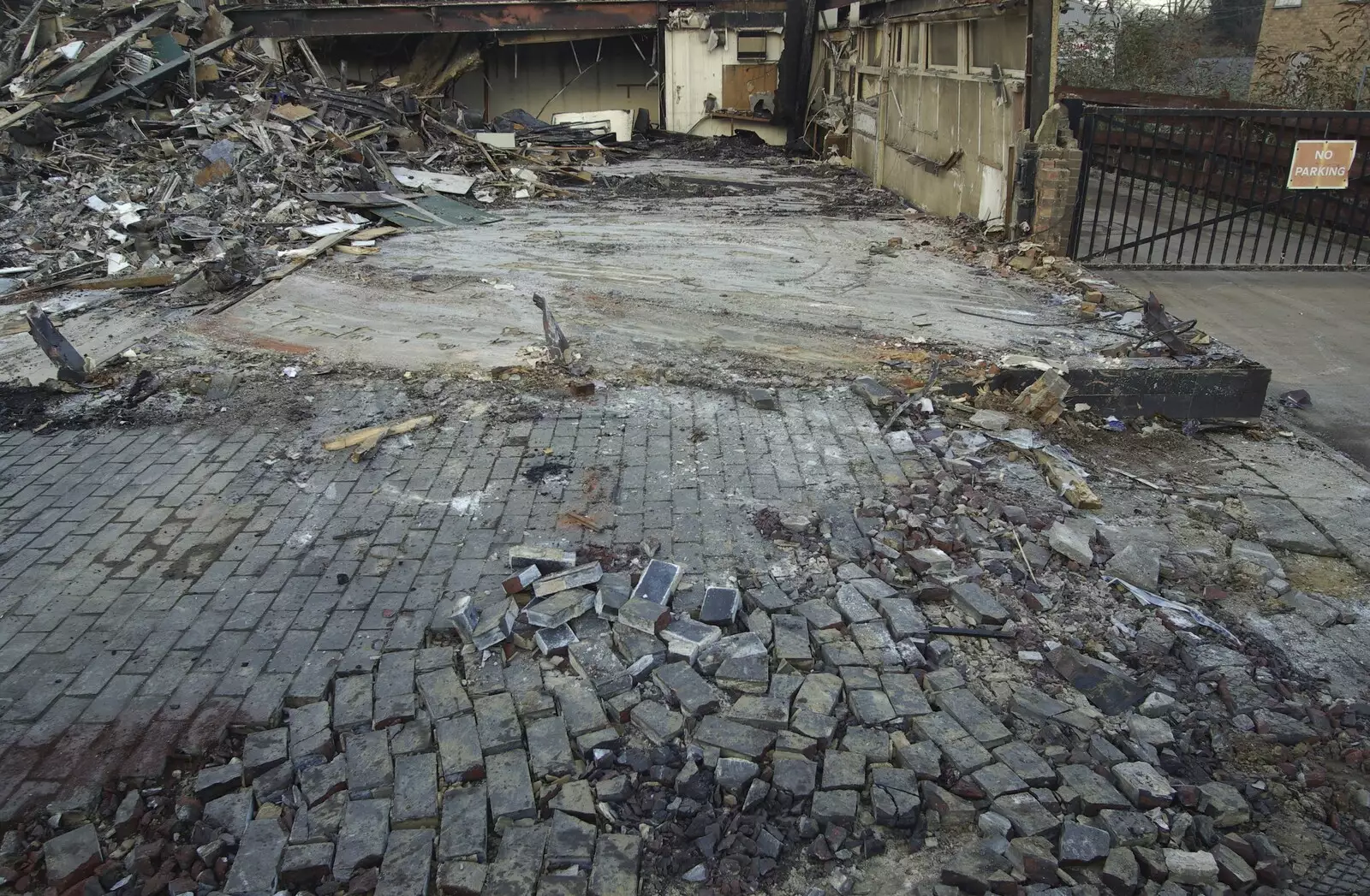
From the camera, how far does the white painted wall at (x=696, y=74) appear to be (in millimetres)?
20766

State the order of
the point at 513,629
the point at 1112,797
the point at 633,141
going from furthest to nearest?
the point at 633,141
the point at 513,629
the point at 1112,797

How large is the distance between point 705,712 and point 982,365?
4.33 metres

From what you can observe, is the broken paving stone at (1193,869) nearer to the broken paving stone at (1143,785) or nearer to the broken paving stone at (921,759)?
the broken paving stone at (1143,785)

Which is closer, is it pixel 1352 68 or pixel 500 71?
pixel 1352 68

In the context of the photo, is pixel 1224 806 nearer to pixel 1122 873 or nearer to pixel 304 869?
pixel 1122 873

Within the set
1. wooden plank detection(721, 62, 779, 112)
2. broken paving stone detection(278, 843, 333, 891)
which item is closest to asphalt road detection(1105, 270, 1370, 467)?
broken paving stone detection(278, 843, 333, 891)

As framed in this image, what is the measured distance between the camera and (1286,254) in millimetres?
10375

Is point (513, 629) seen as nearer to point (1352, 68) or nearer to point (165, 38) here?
point (165, 38)

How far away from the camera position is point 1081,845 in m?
2.98

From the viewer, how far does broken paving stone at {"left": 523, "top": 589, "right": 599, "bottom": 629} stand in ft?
13.1

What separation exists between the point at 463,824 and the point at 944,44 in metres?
12.0

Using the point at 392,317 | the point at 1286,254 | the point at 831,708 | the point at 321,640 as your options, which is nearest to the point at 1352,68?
the point at 1286,254

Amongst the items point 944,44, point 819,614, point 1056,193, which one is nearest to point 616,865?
point 819,614

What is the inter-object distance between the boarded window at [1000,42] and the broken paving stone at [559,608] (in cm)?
809
